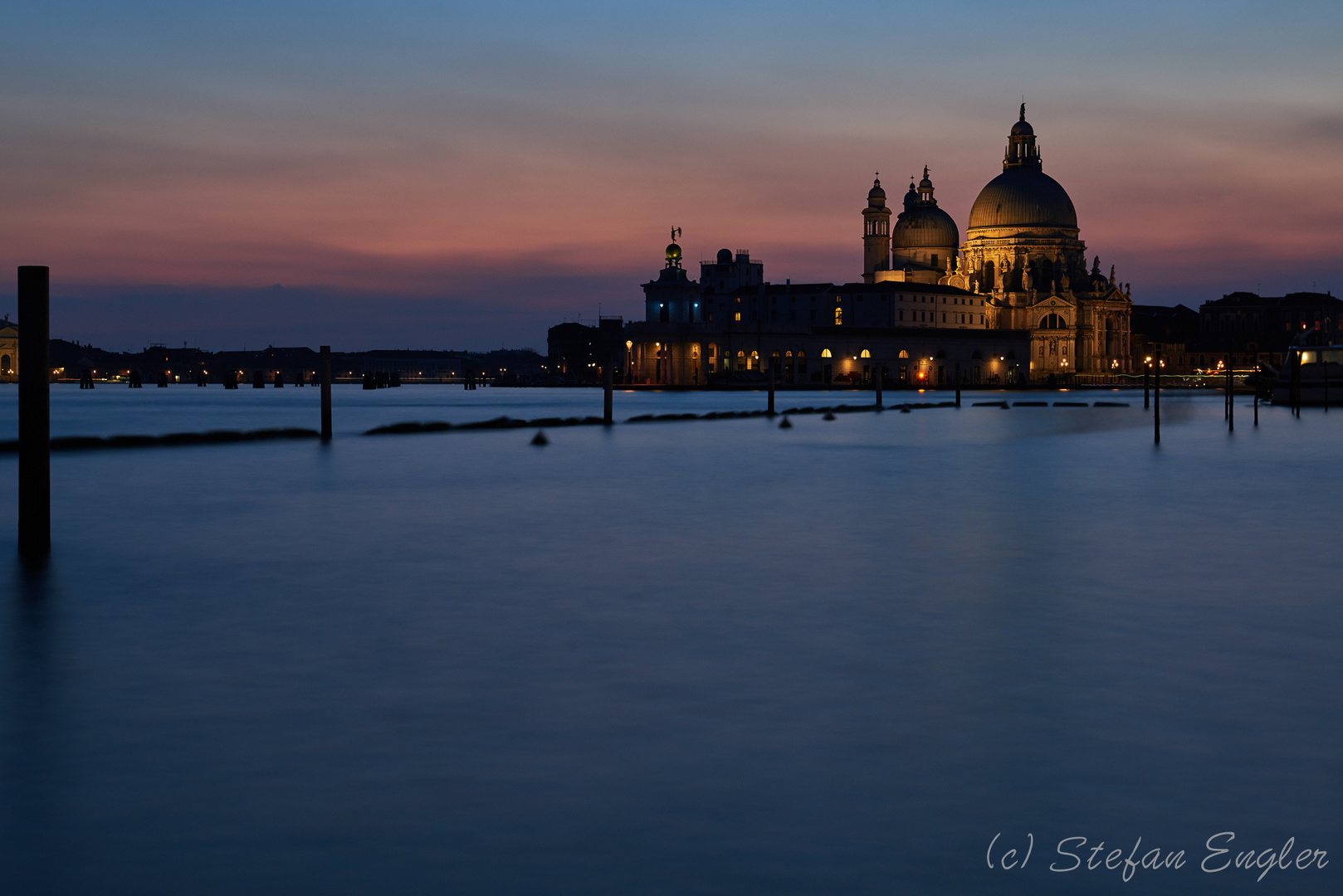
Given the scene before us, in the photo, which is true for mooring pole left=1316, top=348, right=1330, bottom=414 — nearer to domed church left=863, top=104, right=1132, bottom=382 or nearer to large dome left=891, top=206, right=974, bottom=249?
domed church left=863, top=104, right=1132, bottom=382

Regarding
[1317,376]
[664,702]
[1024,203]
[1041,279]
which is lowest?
[664,702]

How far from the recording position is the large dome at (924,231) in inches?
6821

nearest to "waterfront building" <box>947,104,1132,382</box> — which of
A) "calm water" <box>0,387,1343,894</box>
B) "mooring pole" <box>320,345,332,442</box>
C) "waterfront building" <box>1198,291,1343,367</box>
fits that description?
"waterfront building" <box>1198,291,1343,367</box>

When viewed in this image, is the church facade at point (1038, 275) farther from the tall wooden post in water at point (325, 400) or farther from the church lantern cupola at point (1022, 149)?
the tall wooden post in water at point (325, 400)

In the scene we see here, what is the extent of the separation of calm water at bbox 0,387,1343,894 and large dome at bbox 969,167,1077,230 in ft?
490

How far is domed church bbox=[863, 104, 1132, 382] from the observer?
16500 cm

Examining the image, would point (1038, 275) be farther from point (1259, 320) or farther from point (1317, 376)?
point (1317, 376)

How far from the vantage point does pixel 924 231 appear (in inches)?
6821

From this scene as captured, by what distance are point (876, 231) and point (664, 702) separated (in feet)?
569

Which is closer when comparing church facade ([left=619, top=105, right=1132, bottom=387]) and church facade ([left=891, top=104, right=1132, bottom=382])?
church facade ([left=619, top=105, right=1132, bottom=387])

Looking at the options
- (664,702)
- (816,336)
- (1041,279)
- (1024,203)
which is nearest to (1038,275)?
(1041,279)

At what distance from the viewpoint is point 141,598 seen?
13.3 m

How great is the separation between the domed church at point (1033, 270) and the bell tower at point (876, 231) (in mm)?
4026

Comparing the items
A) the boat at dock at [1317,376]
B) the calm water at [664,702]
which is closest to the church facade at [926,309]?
the boat at dock at [1317,376]
